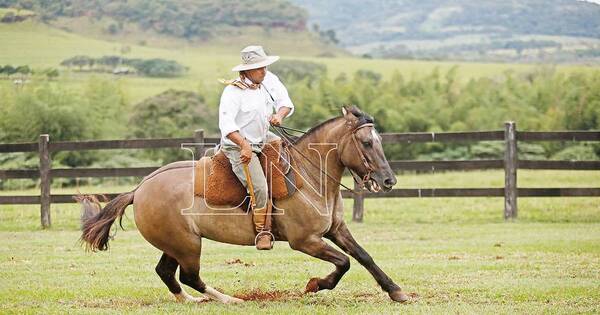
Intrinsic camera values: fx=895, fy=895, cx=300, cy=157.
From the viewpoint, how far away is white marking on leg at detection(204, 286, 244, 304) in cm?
859

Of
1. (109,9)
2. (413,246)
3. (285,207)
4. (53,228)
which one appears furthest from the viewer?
(109,9)

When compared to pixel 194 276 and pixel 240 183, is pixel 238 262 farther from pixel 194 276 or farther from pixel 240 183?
pixel 240 183

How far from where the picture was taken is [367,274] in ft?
33.4

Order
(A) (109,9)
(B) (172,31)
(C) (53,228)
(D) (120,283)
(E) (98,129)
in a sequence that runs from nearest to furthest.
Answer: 1. (D) (120,283)
2. (C) (53,228)
3. (E) (98,129)
4. (A) (109,9)
5. (B) (172,31)

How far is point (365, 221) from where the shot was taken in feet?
56.1

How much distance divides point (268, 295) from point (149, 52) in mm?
60062

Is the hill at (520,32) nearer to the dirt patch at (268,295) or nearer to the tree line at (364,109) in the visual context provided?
the tree line at (364,109)

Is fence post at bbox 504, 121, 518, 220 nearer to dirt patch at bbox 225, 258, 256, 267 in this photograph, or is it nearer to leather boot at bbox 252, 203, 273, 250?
dirt patch at bbox 225, 258, 256, 267

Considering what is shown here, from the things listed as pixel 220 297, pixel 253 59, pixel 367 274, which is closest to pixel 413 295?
pixel 367 274

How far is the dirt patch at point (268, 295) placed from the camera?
8711 mm

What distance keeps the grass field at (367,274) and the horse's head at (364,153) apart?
1.14m

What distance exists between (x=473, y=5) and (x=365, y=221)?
156 m

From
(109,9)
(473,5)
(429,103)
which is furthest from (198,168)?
(473,5)

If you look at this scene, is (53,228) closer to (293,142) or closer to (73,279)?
(73,279)
